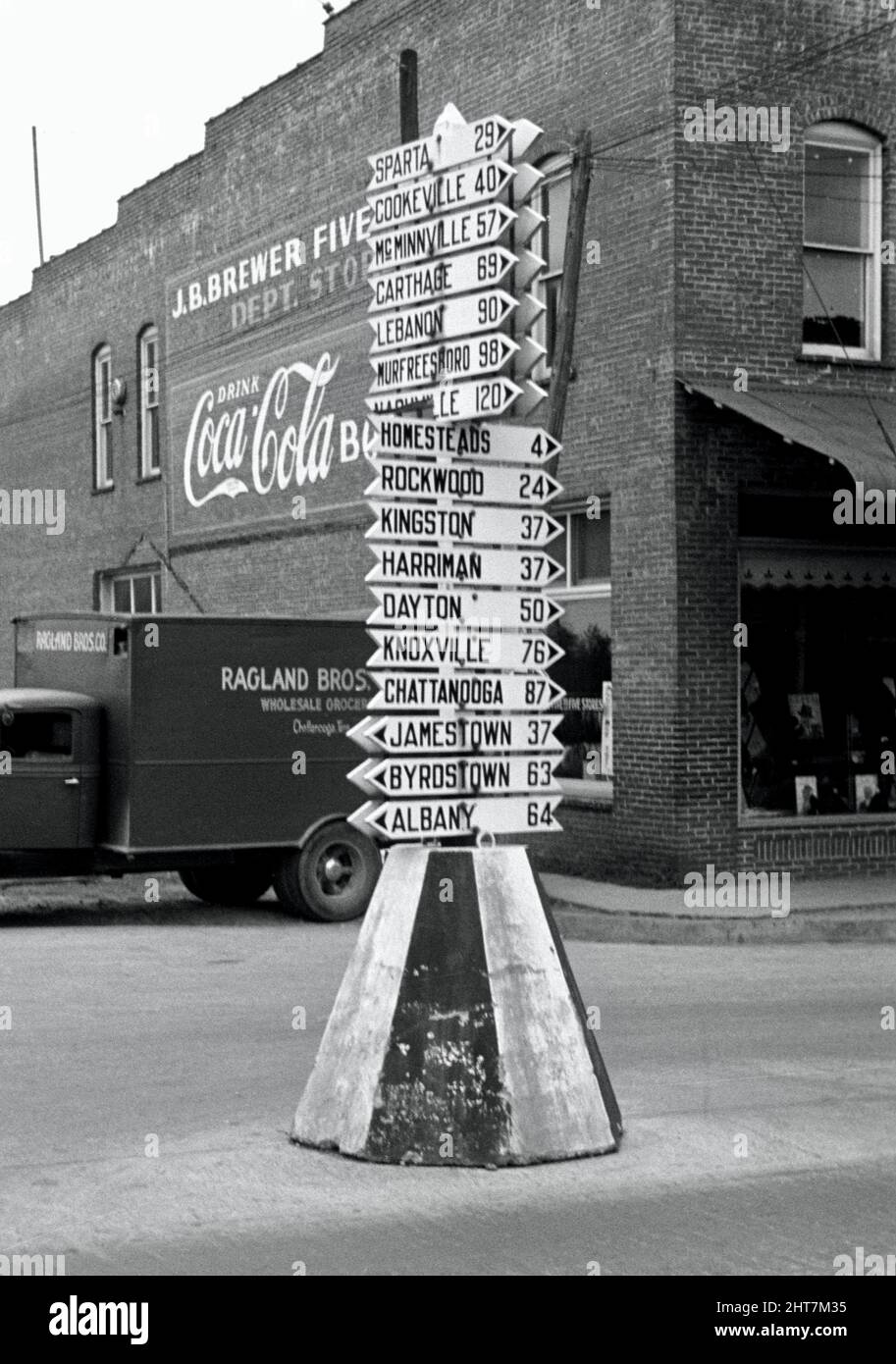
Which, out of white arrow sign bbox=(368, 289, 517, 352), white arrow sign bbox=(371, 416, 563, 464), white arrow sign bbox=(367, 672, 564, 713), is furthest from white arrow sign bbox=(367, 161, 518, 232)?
white arrow sign bbox=(367, 672, 564, 713)

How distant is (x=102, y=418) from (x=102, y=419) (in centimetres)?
2

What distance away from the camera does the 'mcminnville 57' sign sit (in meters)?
23.3

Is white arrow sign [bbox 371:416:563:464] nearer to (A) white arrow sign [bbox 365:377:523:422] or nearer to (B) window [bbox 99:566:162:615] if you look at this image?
(A) white arrow sign [bbox 365:377:523:422]

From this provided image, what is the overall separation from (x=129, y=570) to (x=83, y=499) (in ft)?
7.74

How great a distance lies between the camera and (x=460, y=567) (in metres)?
7.55

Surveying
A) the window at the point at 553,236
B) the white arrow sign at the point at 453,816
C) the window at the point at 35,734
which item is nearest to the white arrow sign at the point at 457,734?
the white arrow sign at the point at 453,816

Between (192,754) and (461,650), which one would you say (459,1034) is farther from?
(192,754)

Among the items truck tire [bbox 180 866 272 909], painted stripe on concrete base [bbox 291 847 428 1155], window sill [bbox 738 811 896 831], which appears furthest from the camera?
window sill [bbox 738 811 896 831]

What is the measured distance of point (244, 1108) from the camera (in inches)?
328

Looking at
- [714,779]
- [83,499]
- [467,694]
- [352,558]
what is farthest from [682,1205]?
[83,499]

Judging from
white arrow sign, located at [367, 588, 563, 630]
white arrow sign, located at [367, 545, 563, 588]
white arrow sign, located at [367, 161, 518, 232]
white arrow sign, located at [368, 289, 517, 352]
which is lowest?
white arrow sign, located at [367, 588, 563, 630]

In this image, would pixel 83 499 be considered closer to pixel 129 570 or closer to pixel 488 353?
pixel 129 570

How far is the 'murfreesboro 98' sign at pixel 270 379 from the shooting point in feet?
76.3

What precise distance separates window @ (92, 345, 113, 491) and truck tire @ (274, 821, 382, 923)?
620 inches
